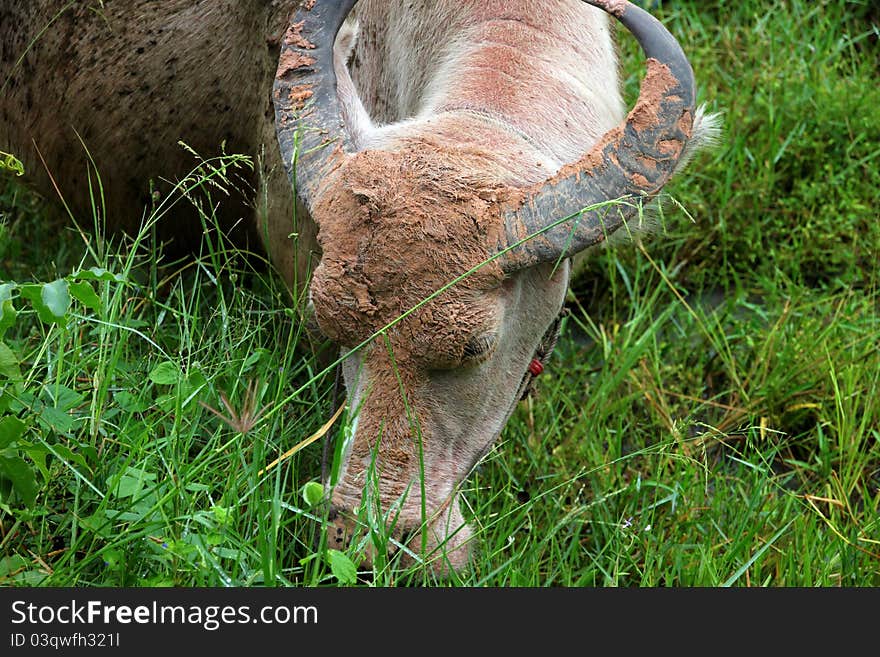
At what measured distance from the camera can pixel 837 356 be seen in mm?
4988

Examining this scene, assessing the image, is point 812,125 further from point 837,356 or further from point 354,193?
point 354,193

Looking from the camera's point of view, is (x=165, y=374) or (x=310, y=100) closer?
(x=310, y=100)

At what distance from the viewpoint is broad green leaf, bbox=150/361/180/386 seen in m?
3.51

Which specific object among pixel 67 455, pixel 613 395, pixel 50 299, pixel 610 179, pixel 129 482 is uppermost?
pixel 50 299

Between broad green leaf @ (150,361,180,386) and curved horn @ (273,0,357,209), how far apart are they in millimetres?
701

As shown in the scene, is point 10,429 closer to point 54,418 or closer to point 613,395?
point 54,418

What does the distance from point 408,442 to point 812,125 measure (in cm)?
373

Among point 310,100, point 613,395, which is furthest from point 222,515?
A: point 613,395

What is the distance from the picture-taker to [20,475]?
304 cm

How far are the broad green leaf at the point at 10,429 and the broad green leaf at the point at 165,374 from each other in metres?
0.59

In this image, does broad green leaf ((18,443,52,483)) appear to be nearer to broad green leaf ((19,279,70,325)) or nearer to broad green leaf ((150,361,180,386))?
broad green leaf ((19,279,70,325))

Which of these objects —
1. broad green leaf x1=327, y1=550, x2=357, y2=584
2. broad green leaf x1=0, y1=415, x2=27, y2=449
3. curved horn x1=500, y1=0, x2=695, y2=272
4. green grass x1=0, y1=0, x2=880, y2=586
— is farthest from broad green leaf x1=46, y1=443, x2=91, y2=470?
curved horn x1=500, y1=0, x2=695, y2=272

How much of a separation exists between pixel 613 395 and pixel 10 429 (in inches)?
109

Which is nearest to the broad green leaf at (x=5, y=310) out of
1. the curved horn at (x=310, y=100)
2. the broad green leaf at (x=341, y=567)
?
the curved horn at (x=310, y=100)
